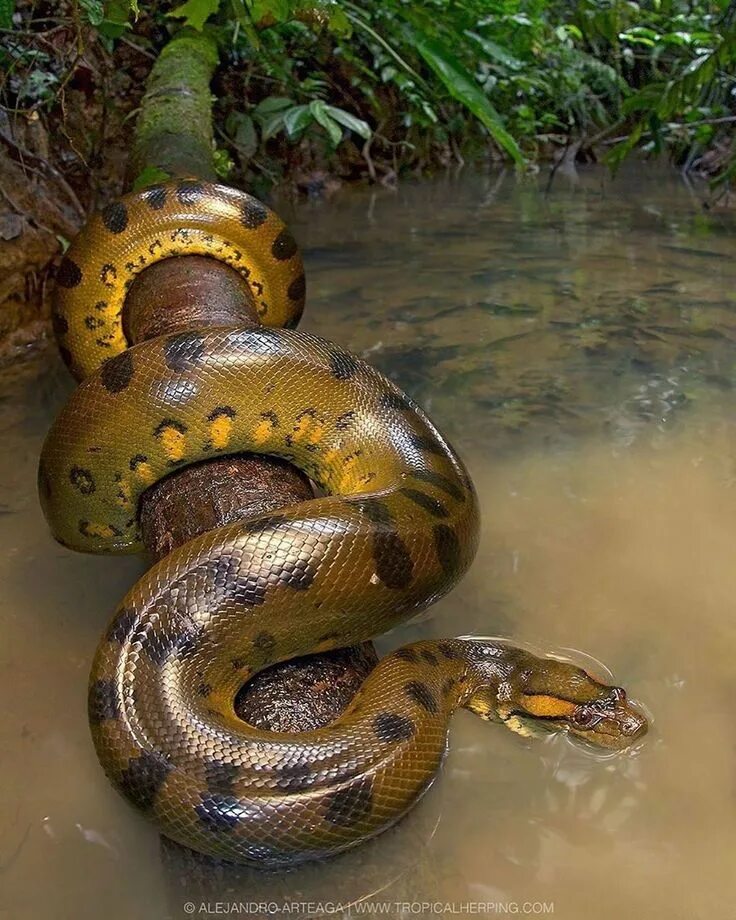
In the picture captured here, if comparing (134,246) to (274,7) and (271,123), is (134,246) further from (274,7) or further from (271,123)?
(271,123)

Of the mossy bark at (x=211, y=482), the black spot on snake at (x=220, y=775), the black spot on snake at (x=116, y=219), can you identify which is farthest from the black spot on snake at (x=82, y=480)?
the black spot on snake at (x=116, y=219)

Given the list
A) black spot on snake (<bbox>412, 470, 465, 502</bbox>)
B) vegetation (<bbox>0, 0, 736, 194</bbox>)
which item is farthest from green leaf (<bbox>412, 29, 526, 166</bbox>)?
black spot on snake (<bbox>412, 470, 465, 502</bbox>)

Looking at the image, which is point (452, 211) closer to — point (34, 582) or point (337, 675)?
point (34, 582)

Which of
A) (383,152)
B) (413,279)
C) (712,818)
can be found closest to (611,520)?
(712,818)

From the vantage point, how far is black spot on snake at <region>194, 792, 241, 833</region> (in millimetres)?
1821

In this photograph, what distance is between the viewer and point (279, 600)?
7.16 feet

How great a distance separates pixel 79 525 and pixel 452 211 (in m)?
7.58

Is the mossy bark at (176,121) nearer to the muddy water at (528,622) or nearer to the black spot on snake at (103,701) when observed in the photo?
the muddy water at (528,622)

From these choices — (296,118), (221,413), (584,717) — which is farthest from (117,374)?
(296,118)

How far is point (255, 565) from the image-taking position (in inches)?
85.8

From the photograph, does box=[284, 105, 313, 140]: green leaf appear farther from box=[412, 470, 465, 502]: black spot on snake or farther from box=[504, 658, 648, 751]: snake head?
box=[504, 658, 648, 751]: snake head

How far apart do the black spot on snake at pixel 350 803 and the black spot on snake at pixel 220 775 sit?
21cm

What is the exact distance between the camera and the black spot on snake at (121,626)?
Result: 6.89 feet

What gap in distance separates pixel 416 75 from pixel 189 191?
5175 mm
